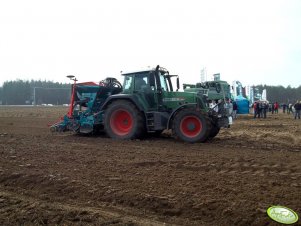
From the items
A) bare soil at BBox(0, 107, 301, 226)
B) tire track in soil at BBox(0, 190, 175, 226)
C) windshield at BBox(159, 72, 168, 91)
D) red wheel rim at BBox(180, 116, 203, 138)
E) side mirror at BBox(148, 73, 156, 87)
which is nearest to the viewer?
tire track in soil at BBox(0, 190, 175, 226)

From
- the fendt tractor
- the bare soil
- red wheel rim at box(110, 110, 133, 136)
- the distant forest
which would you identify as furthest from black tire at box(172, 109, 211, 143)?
the distant forest

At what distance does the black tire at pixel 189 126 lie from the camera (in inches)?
378

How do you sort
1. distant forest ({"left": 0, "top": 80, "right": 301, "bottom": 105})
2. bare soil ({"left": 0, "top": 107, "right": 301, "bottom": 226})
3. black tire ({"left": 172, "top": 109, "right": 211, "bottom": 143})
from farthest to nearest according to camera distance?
distant forest ({"left": 0, "top": 80, "right": 301, "bottom": 105}) → black tire ({"left": 172, "top": 109, "right": 211, "bottom": 143}) → bare soil ({"left": 0, "top": 107, "right": 301, "bottom": 226})

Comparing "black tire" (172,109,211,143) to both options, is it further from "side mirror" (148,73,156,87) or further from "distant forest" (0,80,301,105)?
"distant forest" (0,80,301,105)

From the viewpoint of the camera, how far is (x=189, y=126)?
9812 millimetres

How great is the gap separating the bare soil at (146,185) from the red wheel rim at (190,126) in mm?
1115

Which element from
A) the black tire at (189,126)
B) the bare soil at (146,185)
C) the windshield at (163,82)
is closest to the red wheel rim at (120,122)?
the windshield at (163,82)

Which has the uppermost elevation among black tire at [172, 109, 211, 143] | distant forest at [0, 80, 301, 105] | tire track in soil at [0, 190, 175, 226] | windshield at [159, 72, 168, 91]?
distant forest at [0, 80, 301, 105]

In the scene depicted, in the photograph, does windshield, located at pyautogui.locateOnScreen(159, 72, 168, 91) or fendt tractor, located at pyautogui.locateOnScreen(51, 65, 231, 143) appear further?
windshield, located at pyautogui.locateOnScreen(159, 72, 168, 91)

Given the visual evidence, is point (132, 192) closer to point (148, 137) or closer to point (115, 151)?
point (115, 151)

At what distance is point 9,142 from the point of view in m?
9.96

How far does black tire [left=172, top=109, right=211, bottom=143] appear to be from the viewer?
31.5 feet

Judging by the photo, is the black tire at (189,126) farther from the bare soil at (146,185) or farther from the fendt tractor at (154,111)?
the bare soil at (146,185)

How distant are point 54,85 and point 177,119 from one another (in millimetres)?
97545
